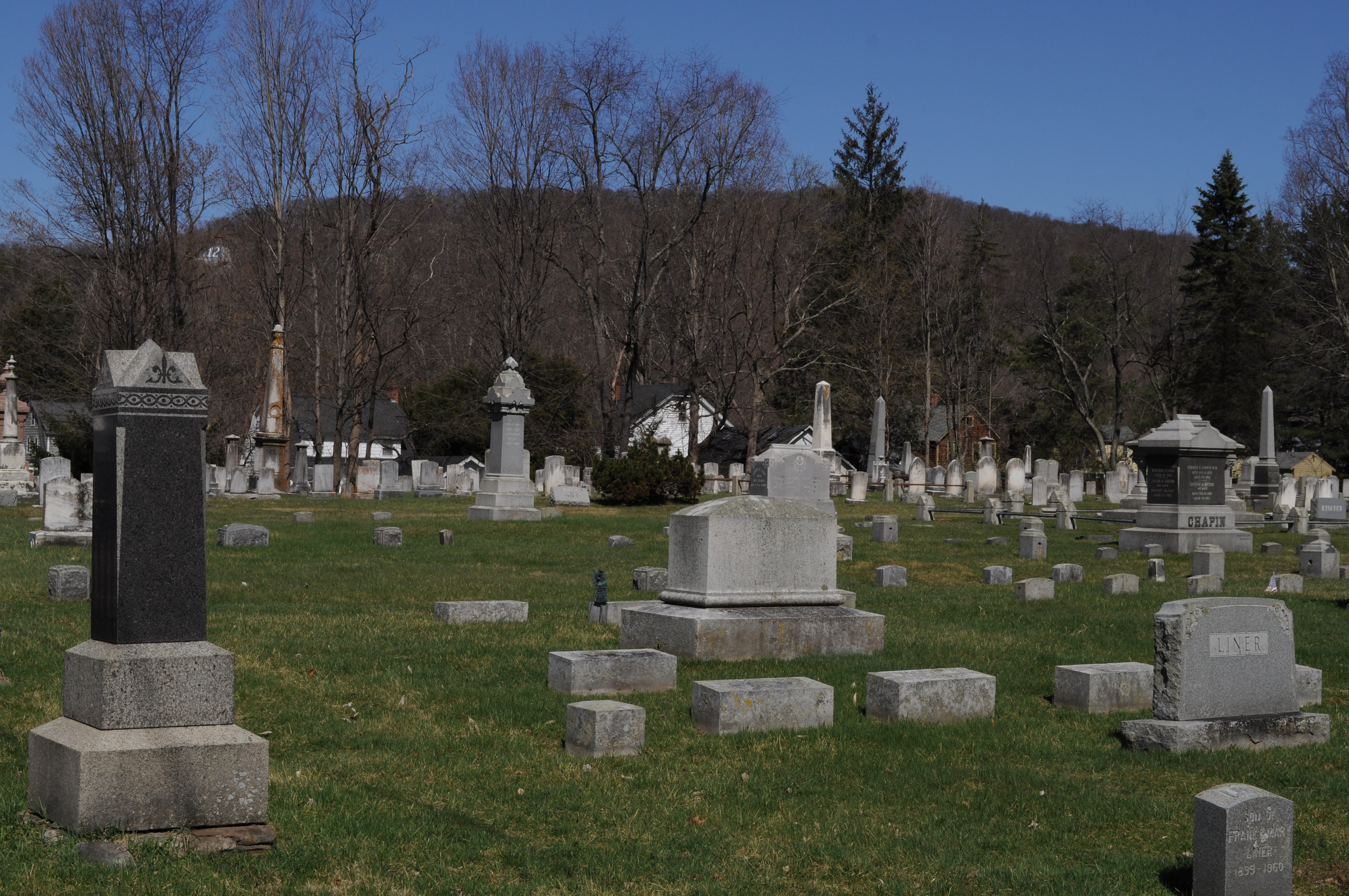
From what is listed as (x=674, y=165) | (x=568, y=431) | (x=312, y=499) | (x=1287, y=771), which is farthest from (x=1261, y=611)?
(x=568, y=431)

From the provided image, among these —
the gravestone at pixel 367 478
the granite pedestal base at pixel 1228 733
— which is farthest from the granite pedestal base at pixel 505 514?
the granite pedestal base at pixel 1228 733

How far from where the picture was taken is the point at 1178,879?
17.6 feet

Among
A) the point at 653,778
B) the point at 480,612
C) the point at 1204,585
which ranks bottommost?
the point at 653,778

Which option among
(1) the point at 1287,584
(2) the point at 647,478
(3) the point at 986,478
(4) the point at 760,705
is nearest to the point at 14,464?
(2) the point at 647,478

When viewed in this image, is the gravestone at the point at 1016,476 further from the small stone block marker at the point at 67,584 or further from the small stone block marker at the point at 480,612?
the small stone block marker at the point at 67,584

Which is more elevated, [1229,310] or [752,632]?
[1229,310]

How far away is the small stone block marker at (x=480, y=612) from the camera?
1165 cm

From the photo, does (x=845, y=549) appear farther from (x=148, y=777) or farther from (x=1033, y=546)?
(x=148, y=777)

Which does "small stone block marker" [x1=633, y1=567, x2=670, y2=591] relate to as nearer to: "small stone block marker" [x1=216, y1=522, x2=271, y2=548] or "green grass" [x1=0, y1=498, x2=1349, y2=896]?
"green grass" [x1=0, y1=498, x2=1349, y2=896]

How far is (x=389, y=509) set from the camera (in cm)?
2664

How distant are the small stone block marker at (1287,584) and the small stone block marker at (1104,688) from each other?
8394 mm

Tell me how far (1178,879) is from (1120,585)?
35.3 ft

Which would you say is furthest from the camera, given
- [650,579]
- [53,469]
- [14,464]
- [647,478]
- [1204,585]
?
[14,464]

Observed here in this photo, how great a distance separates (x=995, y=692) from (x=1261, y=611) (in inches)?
73.2
